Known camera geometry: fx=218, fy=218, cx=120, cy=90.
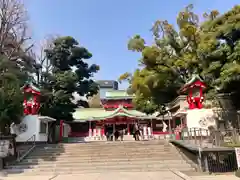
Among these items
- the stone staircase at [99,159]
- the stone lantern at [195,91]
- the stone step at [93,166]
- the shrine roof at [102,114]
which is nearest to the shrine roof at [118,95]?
the shrine roof at [102,114]

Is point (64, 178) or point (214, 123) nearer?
point (64, 178)

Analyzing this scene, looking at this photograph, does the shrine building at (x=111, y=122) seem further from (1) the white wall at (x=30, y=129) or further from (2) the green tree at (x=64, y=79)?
(1) the white wall at (x=30, y=129)

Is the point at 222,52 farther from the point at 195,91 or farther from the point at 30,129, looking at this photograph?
the point at 30,129

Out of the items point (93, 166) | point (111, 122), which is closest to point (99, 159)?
point (93, 166)

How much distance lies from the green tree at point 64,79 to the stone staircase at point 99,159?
7005 millimetres

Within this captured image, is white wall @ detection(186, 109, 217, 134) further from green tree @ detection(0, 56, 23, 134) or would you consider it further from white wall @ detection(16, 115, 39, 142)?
green tree @ detection(0, 56, 23, 134)

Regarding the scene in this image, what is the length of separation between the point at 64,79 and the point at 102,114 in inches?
488

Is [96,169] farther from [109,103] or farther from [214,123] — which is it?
[109,103]

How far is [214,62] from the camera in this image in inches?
650

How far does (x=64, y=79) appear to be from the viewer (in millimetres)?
22672

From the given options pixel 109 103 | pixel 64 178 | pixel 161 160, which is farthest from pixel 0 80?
pixel 109 103

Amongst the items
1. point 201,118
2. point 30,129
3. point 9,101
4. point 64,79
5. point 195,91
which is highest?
point 64,79

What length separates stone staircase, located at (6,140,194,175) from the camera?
1193 cm

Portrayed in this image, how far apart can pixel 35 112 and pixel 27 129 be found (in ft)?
5.10
